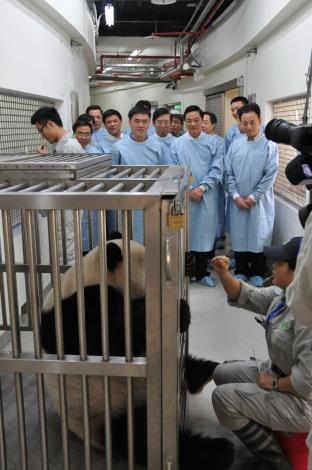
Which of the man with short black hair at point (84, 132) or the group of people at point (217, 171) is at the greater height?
the man with short black hair at point (84, 132)

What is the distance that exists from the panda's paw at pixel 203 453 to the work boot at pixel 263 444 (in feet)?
0.24

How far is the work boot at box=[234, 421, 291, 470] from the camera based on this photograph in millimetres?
1602

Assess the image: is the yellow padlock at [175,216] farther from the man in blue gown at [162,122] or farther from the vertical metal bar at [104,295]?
the man in blue gown at [162,122]

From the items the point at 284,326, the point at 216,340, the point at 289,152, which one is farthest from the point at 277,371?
the point at 289,152

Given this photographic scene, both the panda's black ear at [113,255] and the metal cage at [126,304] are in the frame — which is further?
the panda's black ear at [113,255]

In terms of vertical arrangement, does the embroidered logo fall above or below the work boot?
above

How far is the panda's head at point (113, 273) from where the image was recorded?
1444mm

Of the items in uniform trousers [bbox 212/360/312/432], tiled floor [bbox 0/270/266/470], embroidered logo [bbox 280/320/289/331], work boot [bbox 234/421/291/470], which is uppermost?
embroidered logo [bbox 280/320/289/331]

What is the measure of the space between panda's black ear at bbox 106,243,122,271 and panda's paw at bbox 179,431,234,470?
669 mm

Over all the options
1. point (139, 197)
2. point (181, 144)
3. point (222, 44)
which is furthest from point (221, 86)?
point (139, 197)

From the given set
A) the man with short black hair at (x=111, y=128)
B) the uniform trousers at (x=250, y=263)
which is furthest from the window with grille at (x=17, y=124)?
the uniform trousers at (x=250, y=263)

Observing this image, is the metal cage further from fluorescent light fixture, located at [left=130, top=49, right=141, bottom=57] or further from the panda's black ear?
fluorescent light fixture, located at [left=130, top=49, right=141, bottom=57]

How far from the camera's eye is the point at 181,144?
3.65 metres

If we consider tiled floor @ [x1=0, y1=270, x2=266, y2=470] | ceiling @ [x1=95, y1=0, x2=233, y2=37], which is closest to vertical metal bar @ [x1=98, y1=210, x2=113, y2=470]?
tiled floor @ [x1=0, y1=270, x2=266, y2=470]
